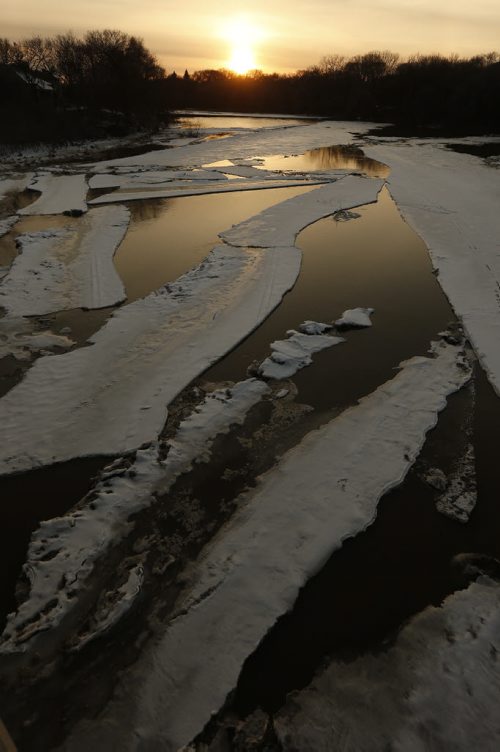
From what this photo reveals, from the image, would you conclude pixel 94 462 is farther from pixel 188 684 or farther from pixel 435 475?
pixel 435 475

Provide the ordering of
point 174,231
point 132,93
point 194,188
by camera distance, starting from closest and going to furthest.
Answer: point 174,231
point 194,188
point 132,93

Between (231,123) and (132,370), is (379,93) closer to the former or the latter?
(231,123)

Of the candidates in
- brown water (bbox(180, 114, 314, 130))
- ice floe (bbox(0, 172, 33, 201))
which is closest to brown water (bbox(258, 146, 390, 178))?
ice floe (bbox(0, 172, 33, 201))

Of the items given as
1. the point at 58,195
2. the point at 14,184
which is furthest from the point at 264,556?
the point at 14,184

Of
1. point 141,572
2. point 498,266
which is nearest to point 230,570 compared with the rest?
point 141,572

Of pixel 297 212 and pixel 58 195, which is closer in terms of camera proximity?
pixel 297 212

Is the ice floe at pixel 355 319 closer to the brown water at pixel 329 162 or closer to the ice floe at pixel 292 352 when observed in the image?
the ice floe at pixel 292 352
